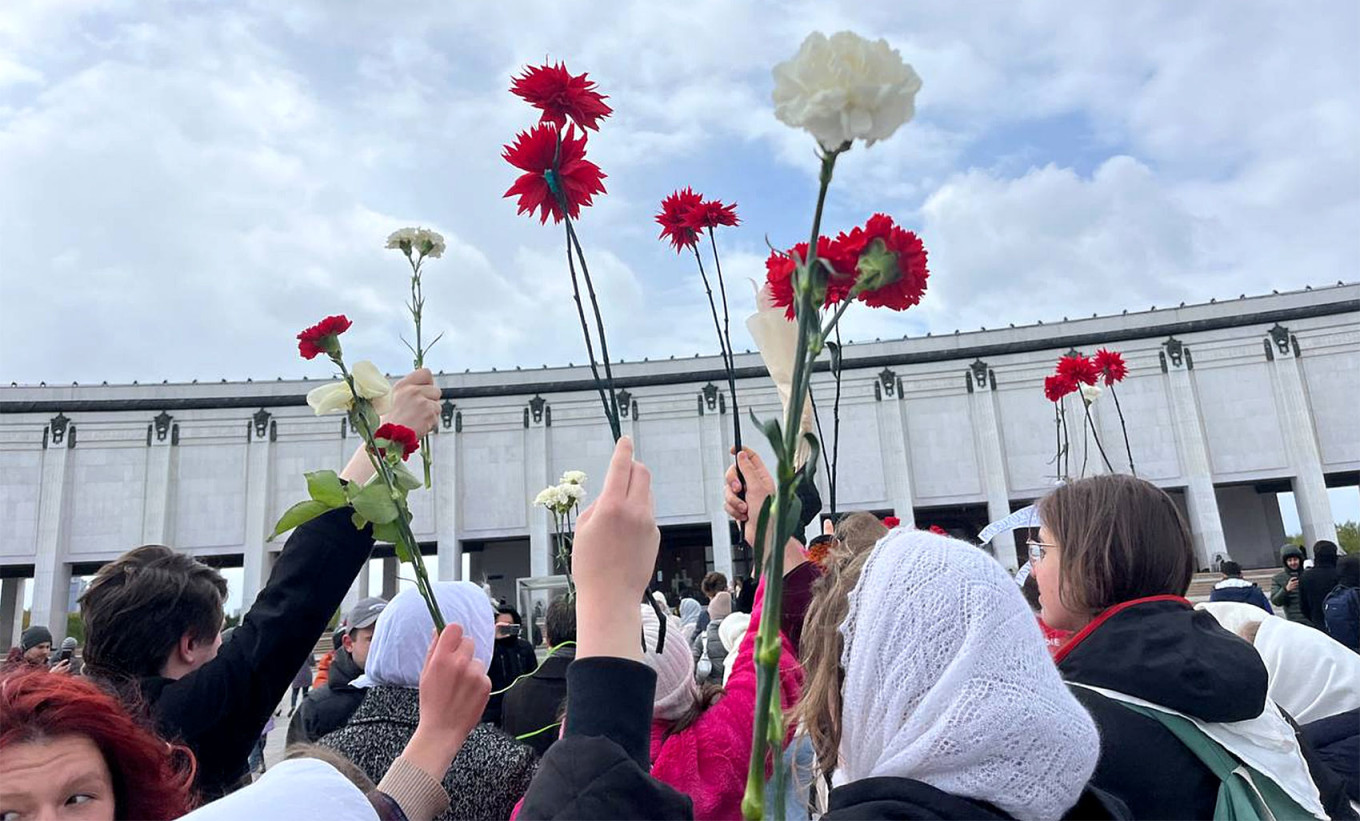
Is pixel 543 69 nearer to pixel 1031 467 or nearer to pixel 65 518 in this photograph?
pixel 1031 467

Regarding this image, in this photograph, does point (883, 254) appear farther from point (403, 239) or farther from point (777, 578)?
point (403, 239)

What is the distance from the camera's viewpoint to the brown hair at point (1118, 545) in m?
2.25

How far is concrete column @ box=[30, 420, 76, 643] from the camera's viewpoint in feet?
103

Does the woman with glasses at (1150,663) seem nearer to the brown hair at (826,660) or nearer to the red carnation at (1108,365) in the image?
the brown hair at (826,660)

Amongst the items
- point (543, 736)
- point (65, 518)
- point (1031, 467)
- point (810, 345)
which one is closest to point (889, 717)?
point (810, 345)

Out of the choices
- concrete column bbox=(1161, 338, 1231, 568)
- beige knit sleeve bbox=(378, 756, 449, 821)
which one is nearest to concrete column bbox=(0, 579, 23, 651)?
beige knit sleeve bbox=(378, 756, 449, 821)

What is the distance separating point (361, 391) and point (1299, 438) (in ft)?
121

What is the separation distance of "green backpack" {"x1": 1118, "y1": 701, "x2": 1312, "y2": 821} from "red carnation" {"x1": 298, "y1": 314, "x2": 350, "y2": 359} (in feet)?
6.59

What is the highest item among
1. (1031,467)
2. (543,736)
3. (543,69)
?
(1031,467)

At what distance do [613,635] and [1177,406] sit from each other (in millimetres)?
36287

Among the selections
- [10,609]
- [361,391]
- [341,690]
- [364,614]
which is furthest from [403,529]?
[10,609]

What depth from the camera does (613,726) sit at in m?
1.22

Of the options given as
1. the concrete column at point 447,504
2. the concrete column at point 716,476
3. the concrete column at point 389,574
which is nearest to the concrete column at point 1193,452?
the concrete column at point 716,476

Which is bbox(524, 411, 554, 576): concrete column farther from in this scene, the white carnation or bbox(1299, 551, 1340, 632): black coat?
the white carnation
